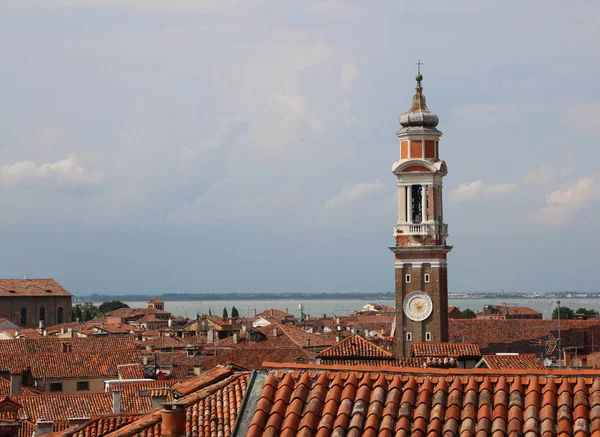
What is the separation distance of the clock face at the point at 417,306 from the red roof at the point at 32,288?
80.2 meters

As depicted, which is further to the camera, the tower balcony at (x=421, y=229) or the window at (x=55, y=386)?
the tower balcony at (x=421, y=229)

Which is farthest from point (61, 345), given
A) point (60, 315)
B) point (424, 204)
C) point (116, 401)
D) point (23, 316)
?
point (60, 315)

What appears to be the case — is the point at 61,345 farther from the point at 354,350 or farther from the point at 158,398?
the point at 158,398

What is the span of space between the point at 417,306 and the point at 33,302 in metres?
81.0

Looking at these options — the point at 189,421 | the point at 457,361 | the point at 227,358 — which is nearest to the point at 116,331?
the point at 227,358

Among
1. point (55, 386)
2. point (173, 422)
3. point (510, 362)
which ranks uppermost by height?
point (510, 362)

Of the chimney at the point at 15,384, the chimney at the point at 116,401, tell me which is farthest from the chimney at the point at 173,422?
the chimney at the point at 15,384

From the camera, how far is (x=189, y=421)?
15.2 meters

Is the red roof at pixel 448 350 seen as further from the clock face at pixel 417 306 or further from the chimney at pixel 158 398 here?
the chimney at pixel 158 398

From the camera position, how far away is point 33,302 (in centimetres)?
12794

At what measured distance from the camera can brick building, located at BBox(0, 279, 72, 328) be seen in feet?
416

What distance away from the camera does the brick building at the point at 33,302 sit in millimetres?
126938

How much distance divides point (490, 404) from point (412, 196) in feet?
148

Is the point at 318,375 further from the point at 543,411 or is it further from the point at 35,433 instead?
the point at 35,433
